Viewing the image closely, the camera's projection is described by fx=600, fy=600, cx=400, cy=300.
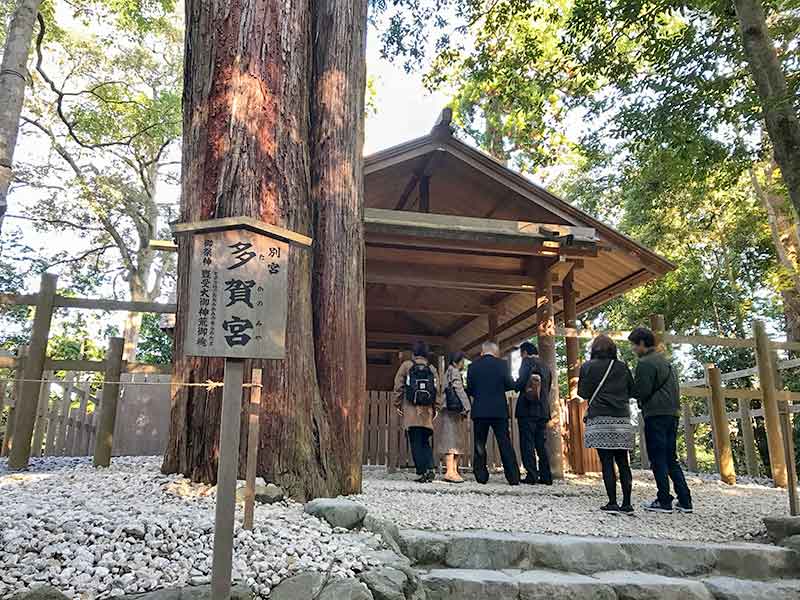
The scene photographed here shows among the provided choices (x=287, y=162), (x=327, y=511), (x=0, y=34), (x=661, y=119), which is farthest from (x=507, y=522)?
(x=0, y=34)

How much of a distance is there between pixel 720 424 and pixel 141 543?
310 inches

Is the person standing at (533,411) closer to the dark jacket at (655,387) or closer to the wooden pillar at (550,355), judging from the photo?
the wooden pillar at (550,355)

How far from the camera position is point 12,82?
6.88 meters

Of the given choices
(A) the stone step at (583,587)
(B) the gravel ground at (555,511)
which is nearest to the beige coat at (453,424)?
(B) the gravel ground at (555,511)

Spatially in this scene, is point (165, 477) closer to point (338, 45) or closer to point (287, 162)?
point (287, 162)

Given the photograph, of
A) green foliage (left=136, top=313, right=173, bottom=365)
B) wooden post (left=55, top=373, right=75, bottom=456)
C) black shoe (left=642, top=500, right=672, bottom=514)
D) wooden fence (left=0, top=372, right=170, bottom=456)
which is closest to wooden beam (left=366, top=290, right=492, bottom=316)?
wooden fence (left=0, top=372, right=170, bottom=456)

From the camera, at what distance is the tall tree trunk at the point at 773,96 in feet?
19.8

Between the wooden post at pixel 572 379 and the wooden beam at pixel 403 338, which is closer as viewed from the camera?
the wooden post at pixel 572 379

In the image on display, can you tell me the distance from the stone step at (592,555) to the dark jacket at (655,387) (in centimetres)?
142

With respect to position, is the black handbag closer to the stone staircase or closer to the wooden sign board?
the stone staircase

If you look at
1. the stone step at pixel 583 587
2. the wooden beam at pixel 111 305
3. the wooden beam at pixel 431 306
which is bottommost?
the stone step at pixel 583 587

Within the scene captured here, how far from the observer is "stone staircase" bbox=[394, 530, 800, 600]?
3.74 meters

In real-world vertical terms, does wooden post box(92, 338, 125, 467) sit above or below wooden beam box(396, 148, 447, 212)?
below

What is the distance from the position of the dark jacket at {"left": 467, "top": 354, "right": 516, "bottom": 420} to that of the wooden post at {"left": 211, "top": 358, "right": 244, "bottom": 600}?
4.54 m
